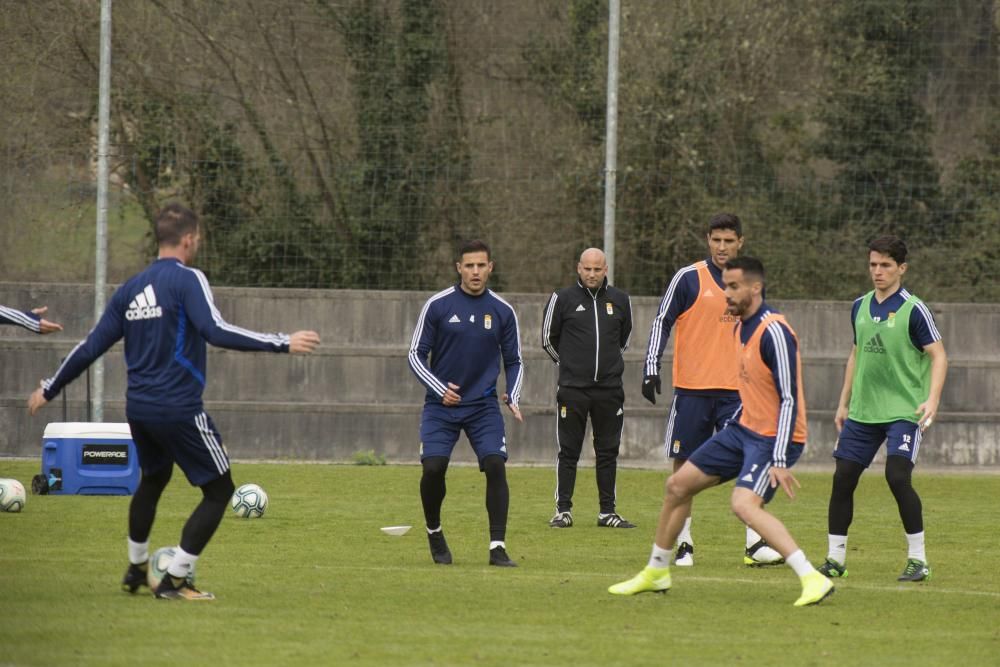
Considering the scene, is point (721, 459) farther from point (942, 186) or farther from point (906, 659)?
point (942, 186)

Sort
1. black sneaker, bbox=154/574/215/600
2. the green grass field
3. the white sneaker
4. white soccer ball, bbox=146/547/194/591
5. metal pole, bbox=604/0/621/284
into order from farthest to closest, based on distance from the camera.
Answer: metal pole, bbox=604/0/621/284, the white sneaker, white soccer ball, bbox=146/547/194/591, black sneaker, bbox=154/574/215/600, the green grass field

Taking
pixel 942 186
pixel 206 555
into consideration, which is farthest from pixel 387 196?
pixel 206 555

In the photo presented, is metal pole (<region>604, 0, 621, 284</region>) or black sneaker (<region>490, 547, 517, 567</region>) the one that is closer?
black sneaker (<region>490, 547, 517, 567</region>)

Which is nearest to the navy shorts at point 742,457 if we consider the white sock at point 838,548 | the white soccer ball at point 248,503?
the white sock at point 838,548

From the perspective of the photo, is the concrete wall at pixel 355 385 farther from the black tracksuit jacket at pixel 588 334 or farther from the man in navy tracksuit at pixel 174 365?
the man in navy tracksuit at pixel 174 365

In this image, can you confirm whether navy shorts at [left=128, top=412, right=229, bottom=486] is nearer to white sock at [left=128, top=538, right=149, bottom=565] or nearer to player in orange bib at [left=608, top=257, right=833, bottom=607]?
white sock at [left=128, top=538, right=149, bottom=565]

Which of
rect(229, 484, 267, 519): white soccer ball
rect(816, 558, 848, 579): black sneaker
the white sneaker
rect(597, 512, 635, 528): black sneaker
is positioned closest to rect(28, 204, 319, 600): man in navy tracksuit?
the white sneaker

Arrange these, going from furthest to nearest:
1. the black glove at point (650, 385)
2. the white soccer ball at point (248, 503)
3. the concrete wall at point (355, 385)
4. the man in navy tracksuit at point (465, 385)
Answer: the concrete wall at point (355, 385) < the white soccer ball at point (248, 503) < the black glove at point (650, 385) < the man in navy tracksuit at point (465, 385)

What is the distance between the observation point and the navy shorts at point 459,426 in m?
10.2

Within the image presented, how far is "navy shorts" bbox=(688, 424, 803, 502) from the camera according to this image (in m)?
8.38

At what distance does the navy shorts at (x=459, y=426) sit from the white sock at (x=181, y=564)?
2406mm

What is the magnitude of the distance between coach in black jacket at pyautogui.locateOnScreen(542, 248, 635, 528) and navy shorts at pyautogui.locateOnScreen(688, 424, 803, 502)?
5017mm

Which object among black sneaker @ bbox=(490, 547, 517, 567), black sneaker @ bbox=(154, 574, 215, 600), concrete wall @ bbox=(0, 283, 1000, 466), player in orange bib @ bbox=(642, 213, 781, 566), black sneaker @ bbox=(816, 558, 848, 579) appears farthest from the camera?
concrete wall @ bbox=(0, 283, 1000, 466)

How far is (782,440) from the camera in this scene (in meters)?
8.26
